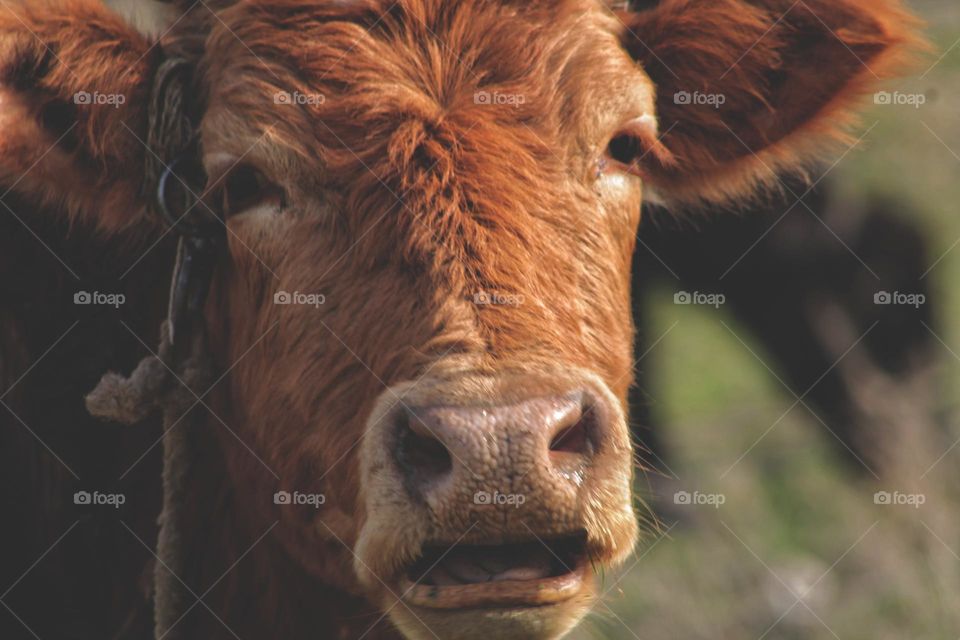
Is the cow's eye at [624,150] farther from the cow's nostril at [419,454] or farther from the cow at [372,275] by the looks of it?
the cow's nostril at [419,454]

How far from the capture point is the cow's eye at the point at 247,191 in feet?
11.4

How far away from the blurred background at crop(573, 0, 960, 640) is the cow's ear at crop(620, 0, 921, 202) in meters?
1.52

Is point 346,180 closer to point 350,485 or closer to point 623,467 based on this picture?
point 350,485

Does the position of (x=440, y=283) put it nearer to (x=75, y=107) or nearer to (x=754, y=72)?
(x=75, y=107)

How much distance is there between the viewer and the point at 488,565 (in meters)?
2.89

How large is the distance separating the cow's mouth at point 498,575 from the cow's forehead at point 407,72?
3.56 ft

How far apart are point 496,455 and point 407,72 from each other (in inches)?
47.7

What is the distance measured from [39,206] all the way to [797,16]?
239cm

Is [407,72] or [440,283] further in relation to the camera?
[407,72]

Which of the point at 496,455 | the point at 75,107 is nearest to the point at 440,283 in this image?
the point at 496,455

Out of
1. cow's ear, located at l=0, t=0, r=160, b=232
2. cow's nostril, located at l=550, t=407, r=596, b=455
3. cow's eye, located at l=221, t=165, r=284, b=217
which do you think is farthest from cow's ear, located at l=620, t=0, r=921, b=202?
cow's ear, located at l=0, t=0, r=160, b=232

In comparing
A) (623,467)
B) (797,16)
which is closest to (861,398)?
(797,16)

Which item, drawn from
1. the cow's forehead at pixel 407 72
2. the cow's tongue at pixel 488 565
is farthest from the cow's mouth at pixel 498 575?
the cow's forehead at pixel 407 72

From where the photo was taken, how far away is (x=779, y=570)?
20.7ft
